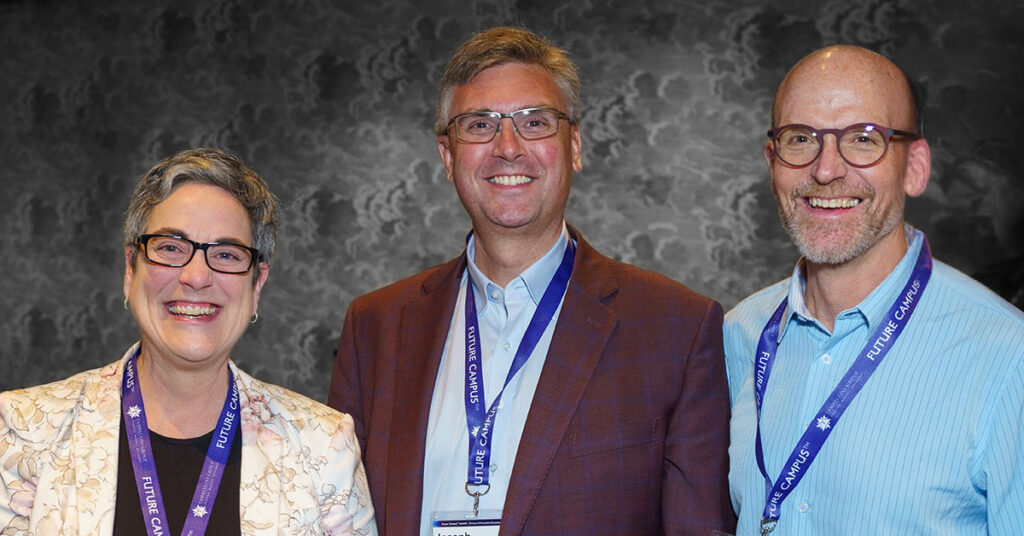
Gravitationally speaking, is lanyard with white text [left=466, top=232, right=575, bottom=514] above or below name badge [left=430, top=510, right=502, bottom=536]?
above

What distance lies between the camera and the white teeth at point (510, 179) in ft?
7.91

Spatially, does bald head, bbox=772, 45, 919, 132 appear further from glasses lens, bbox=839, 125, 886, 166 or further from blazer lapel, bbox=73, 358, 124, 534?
blazer lapel, bbox=73, 358, 124, 534

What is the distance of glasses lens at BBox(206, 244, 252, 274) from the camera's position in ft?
7.05

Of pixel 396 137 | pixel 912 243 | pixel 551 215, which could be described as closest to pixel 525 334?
pixel 551 215

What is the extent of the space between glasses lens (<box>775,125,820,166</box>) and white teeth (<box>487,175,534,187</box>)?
0.61 meters

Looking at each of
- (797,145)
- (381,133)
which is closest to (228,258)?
(797,145)

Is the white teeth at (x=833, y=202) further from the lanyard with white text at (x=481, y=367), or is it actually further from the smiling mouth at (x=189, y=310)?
the smiling mouth at (x=189, y=310)

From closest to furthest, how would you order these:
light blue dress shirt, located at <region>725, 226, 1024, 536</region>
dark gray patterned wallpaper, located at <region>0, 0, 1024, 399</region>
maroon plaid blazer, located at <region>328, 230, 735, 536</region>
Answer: light blue dress shirt, located at <region>725, 226, 1024, 536</region> < maroon plaid blazer, located at <region>328, 230, 735, 536</region> < dark gray patterned wallpaper, located at <region>0, 0, 1024, 399</region>

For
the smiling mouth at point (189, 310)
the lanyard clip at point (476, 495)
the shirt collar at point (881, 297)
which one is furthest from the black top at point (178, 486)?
the shirt collar at point (881, 297)

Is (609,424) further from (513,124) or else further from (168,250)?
(168,250)

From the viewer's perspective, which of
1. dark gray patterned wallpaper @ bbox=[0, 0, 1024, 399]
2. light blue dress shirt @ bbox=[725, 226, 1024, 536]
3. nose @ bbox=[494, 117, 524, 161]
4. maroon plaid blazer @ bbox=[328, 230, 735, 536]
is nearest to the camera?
light blue dress shirt @ bbox=[725, 226, 1024, 536]

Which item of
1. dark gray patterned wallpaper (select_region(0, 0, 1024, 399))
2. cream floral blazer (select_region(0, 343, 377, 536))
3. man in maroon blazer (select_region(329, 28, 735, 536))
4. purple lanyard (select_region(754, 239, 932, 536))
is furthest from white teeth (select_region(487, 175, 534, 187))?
dark gray patterned wallpaper (select_region(0, 0, 1024, 399))

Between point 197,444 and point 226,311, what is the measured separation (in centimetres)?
29

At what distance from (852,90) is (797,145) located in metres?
0.16
